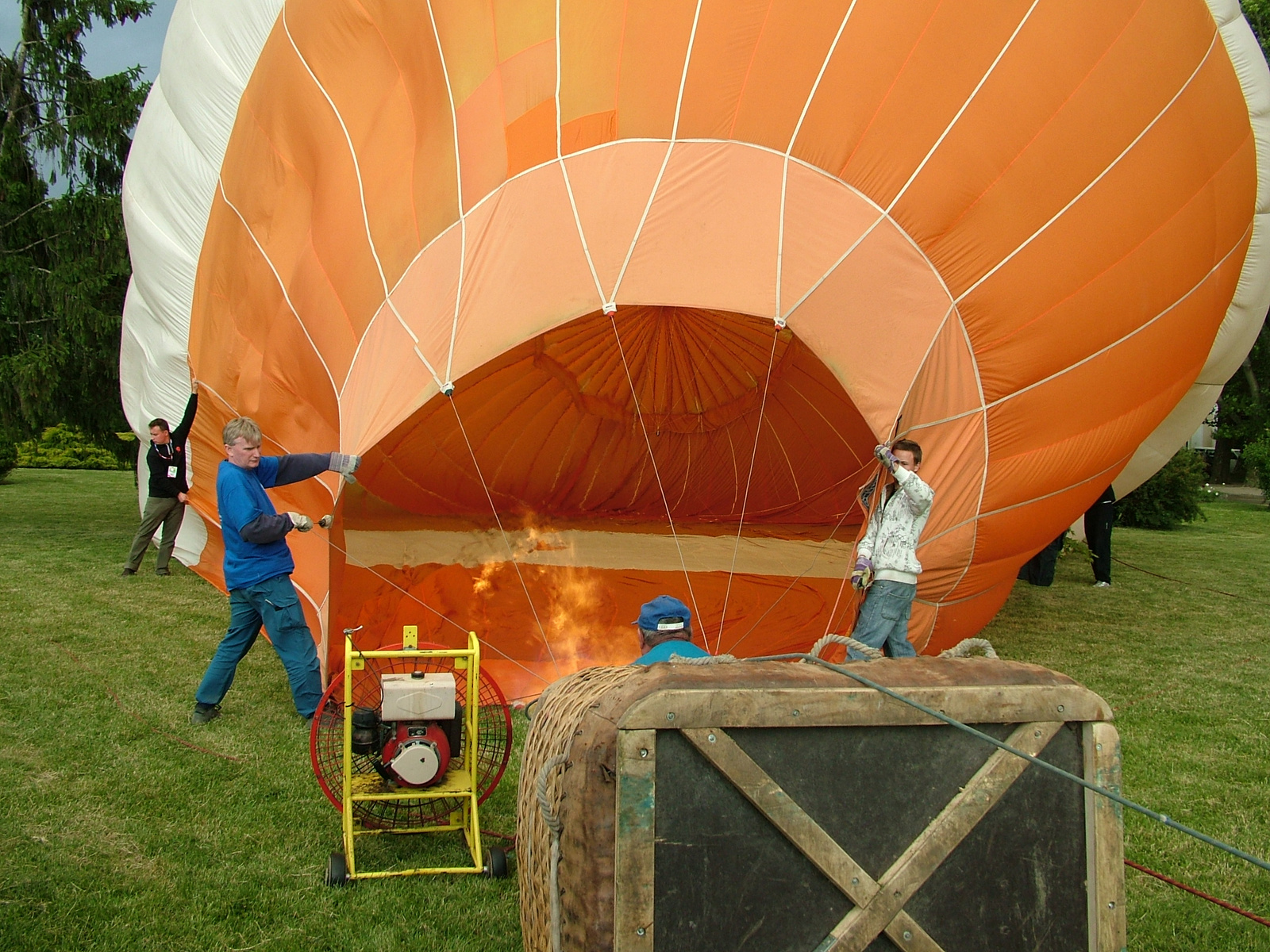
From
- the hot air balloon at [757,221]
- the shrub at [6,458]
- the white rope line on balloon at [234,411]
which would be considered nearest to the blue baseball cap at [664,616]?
the hot air balloon at [757,221]

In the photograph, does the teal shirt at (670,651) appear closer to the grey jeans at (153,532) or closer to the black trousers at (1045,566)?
the grey jeans at (153,532)

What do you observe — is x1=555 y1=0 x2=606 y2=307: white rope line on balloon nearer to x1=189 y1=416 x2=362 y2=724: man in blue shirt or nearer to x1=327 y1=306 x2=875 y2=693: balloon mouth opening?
x1=189 y1=416 x2=362 y2=724: man in blue shirt

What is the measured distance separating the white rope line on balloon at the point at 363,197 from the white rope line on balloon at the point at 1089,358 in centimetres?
179

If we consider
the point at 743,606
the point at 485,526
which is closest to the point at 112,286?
the point at 485,526

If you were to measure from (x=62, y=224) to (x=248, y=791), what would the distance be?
30.3 ft

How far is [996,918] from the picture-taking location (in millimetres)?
1663

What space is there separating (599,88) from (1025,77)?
1505 mm

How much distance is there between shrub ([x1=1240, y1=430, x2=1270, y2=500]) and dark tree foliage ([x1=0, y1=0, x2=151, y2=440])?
18.0m

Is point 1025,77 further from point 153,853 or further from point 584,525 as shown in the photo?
point 584,525

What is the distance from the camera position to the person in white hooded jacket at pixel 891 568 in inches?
149

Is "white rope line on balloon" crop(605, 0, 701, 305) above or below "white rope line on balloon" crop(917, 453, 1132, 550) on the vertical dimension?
above

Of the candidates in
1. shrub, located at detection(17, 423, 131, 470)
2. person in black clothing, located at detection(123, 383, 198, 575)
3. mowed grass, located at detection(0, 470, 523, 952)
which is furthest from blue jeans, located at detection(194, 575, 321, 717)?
shrub, located at detection(17, 423, 131, 470)

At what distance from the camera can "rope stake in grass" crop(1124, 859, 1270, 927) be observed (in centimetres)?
246

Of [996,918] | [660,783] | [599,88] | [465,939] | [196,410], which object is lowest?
[465,939]
